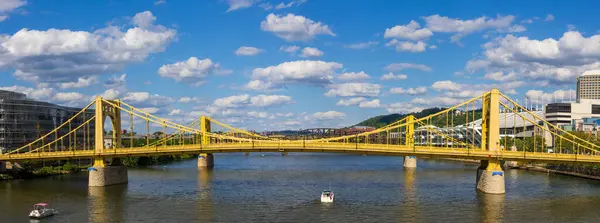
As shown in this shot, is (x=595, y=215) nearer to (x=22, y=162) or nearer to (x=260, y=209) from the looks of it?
(x=260, y=209)

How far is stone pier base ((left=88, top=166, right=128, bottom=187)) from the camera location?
89.7m

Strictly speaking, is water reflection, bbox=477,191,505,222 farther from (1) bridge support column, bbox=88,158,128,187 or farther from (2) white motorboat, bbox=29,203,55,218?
(1) bridge support column, bbox=88,158,128,187

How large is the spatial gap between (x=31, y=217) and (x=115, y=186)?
2976 centimetres

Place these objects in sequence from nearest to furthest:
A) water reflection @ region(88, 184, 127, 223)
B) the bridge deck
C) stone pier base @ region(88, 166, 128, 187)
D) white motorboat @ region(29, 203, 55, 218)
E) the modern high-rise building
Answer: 1. white motorboat @ region(29, 203, 55, 218)
2. water reflection @ region(88, 184, 127, 223)
3. the bridge deck
4. stone pier base @ region(88, 166, 128, 187)
5. the modern high-rise building

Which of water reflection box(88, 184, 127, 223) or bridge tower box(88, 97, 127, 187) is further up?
bridge tower box(88, 97, 127, 187)

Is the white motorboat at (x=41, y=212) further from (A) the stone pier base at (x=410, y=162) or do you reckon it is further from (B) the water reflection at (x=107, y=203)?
(A) the stone pier base at (x=410, y=162)

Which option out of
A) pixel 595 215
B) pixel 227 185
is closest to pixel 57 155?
pixel 227 185

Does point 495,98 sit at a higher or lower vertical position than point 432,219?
higher

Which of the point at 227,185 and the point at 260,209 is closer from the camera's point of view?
the point at 260,209

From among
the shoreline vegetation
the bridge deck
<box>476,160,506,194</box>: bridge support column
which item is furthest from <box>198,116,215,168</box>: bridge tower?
<box>476,160,506,194</box>: bridge support column

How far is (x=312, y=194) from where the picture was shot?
264 ft

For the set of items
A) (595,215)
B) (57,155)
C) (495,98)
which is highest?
(495,98)

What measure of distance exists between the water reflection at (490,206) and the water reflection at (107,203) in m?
39.0

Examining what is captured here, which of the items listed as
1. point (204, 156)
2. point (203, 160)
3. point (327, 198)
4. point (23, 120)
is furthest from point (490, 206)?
point (23, 120)
